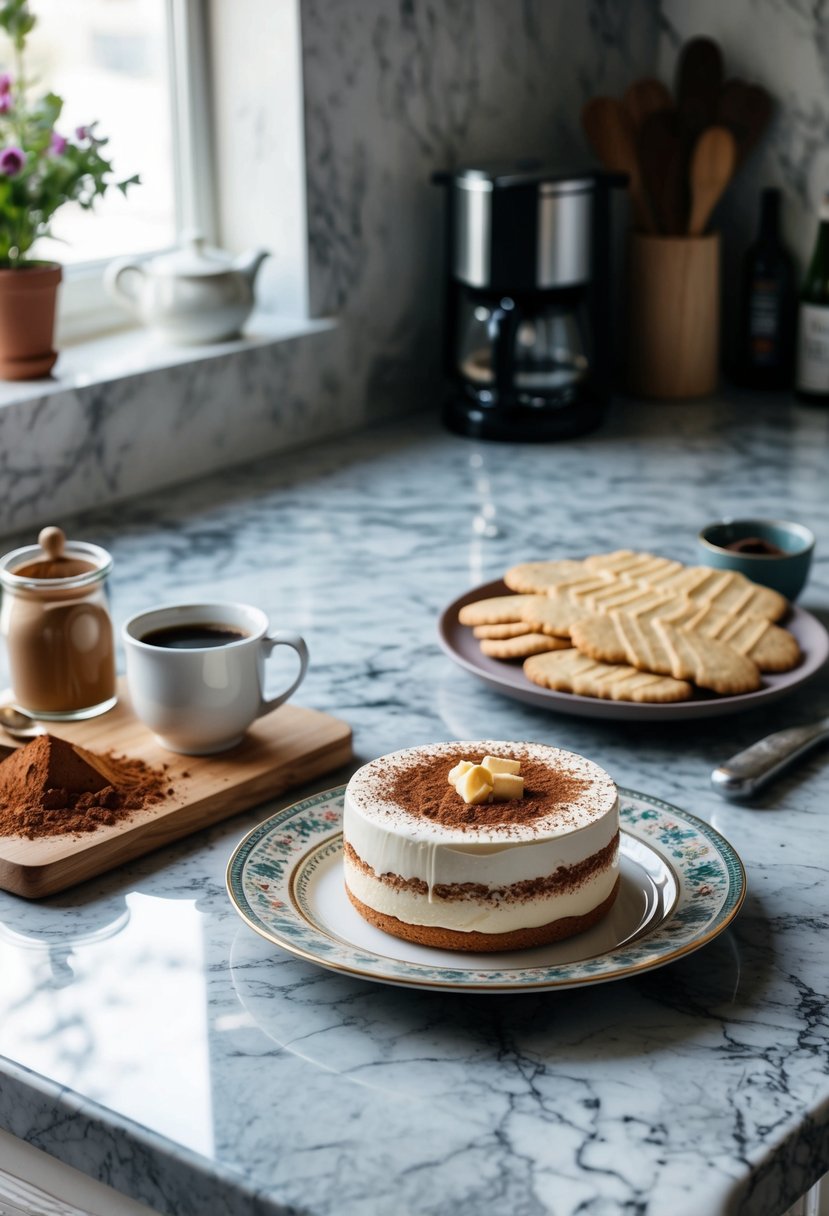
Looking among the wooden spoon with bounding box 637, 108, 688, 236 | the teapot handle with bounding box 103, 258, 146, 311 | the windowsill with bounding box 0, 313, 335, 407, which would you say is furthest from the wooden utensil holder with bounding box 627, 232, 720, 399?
the teapot handle with bounding box 103, 258, 146, 311

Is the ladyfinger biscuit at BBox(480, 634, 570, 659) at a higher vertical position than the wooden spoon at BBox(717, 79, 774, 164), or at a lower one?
lower

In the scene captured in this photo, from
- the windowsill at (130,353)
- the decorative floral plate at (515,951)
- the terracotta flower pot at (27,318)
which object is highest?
the terracotta flower pot at (27,318)

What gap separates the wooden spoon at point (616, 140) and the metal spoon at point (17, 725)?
147 cm

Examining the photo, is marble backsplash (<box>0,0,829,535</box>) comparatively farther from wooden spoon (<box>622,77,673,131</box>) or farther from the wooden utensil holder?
the wooden utensil holder

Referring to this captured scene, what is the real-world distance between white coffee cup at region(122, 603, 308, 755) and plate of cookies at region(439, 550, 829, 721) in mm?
190

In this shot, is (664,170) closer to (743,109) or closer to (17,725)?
(743,109)

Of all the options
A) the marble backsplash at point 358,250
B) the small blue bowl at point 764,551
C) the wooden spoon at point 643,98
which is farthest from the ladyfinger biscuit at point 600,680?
the wooden spoon at point 643,98

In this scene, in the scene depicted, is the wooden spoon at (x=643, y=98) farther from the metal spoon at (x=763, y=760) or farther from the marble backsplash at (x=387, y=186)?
the metal spoon at (x=763, y=760)

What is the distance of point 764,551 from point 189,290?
2.75 ft

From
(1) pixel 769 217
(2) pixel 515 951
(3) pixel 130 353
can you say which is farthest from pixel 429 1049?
(1) pixel 769 217

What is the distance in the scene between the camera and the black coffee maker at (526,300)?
6.29 feet

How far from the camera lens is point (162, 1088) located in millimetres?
709

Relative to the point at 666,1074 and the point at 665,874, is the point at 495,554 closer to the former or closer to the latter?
the point at 665,874

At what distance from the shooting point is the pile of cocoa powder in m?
0.91
